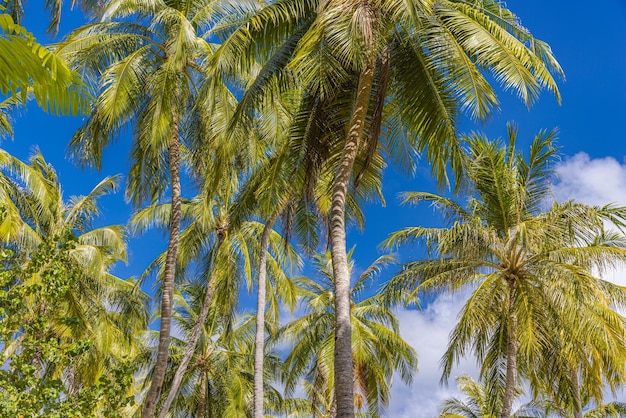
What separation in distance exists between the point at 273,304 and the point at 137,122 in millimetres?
8634

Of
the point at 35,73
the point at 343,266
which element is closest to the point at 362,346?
the point at 343,266

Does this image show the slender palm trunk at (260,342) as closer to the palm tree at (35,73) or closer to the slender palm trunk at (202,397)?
the slender palm trunk at (202,397)

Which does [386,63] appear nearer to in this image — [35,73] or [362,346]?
[35,73]

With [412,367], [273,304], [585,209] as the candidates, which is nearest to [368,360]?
[412,367]

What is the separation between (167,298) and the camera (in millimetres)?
12898

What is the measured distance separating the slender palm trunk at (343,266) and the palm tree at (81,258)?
7.92 meters

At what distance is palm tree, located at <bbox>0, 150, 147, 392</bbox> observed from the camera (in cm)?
1533

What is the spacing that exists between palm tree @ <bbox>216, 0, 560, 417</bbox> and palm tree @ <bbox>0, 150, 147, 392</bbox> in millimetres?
7310

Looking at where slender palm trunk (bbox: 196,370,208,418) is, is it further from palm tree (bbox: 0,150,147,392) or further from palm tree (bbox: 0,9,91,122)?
palm tree (bbox: 0,9,91,122)

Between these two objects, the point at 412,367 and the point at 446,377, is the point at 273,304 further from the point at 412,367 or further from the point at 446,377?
the point at 446,377

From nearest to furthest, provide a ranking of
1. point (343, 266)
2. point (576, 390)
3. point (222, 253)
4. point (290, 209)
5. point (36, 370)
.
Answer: point (343, 266), point (36, 370), point (290, 209), point (576, 390), point (222, 253)

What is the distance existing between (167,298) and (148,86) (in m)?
4.55

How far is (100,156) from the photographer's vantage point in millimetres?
14312

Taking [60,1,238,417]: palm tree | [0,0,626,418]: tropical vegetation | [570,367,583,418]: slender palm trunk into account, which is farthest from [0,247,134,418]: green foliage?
[570,367,583,418]: slender palm trunk
